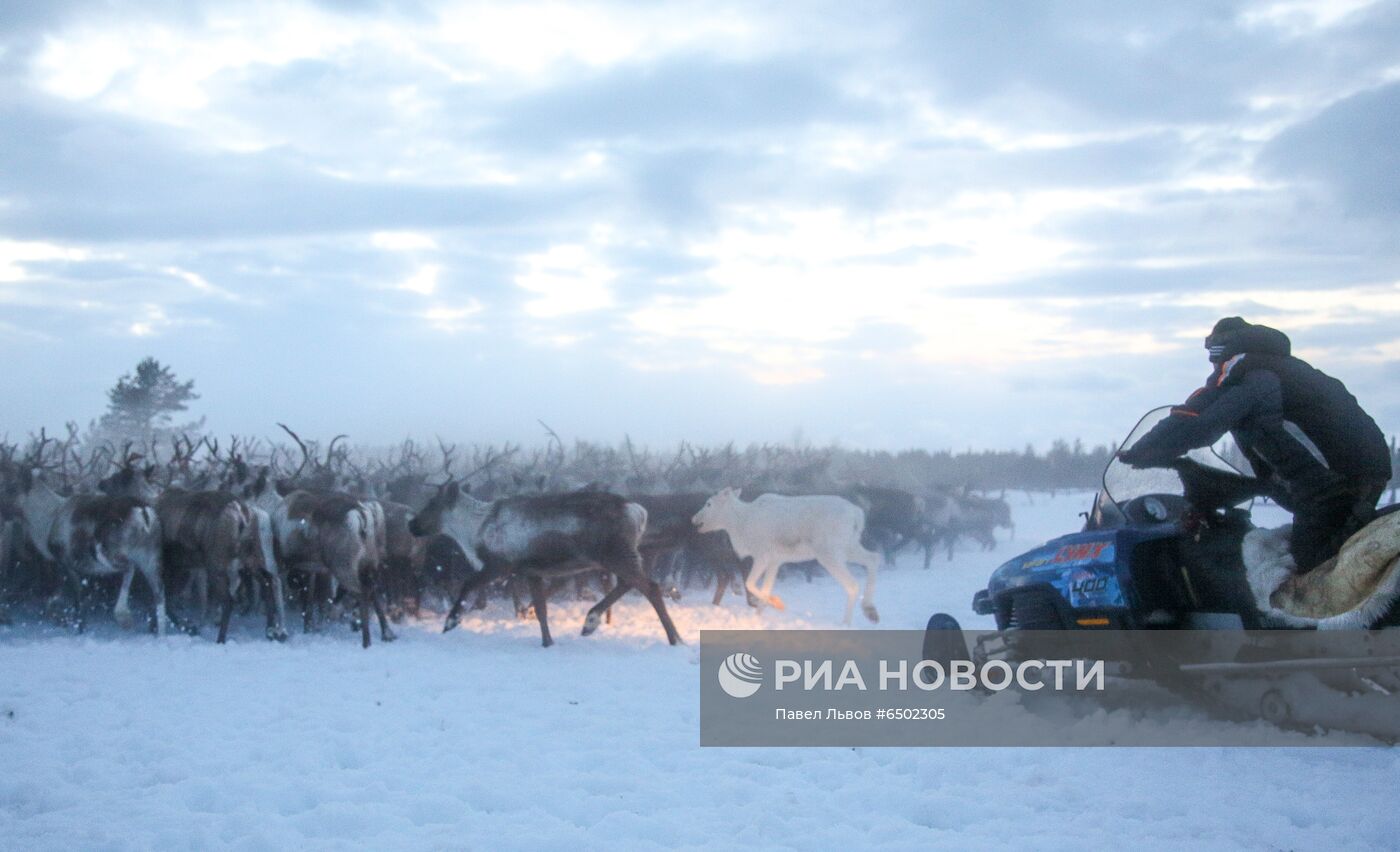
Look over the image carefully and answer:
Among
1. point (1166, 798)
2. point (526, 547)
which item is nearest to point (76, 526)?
point (526, 547)

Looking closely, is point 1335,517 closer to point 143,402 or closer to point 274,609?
point 274,609

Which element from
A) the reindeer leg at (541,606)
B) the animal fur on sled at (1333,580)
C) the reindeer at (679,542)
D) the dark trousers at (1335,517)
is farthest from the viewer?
the reindeer at (679,542)

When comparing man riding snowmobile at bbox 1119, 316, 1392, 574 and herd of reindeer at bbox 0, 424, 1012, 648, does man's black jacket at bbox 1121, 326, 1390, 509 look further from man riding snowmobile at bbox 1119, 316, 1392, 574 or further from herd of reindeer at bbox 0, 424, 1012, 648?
herd of reindeer at bbox 0, 424, 1012, 648

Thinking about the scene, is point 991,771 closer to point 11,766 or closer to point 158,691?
point 11,766

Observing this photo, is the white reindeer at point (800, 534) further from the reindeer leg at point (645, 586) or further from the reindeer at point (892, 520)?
the reindeer at point (892, 520)

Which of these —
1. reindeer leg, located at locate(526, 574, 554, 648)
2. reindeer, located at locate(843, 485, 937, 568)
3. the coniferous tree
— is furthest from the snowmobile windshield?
the coniferous tree

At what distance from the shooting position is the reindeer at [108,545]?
11.1 meters

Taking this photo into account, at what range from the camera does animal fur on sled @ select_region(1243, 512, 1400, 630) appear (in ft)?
15.1

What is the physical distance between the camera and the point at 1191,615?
6.02 meters

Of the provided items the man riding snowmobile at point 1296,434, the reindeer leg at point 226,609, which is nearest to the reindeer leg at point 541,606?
the reindeer leg at point 226,609

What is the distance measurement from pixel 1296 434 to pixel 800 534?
25.2 ft

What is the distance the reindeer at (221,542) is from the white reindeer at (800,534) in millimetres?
5095

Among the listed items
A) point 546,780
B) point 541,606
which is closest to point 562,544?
point 541,606

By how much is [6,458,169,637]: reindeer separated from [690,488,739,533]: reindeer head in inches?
246
